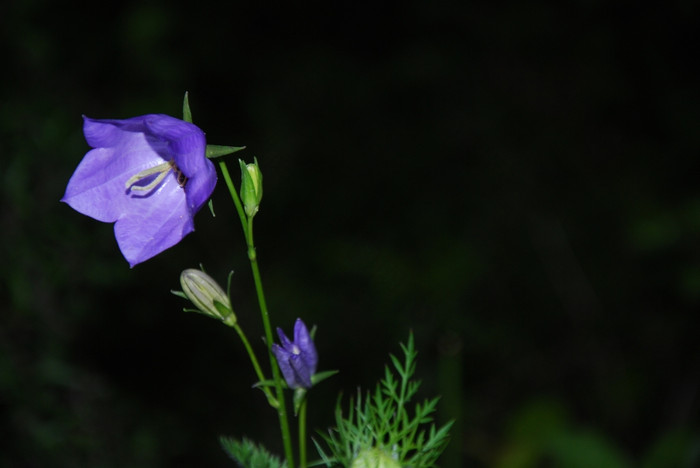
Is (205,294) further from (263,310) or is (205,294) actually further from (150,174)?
(150,174)

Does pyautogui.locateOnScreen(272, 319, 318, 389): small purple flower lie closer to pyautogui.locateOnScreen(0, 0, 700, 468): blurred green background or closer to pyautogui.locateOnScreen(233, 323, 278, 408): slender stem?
pyautogui.locateOnScreen(233, 323, 278, 408): slender stem

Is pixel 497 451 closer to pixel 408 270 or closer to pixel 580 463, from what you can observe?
pixel 580 463

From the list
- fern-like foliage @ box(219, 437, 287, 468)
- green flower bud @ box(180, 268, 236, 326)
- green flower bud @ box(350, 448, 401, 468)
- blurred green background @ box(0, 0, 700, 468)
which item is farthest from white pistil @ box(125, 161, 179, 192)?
blurred green background @ box(0, 0, 700, 468)

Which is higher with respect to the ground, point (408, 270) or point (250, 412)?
point (408, 270)

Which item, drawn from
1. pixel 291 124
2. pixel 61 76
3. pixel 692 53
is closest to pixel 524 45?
pixel 692 53

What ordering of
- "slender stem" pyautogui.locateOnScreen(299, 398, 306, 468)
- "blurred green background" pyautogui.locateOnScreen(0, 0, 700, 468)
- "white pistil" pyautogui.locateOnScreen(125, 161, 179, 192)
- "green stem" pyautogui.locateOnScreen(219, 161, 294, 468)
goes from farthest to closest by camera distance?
1. "blurred green background" pyautogui.locateOnScreen(0, 0, 700, 468)
2. "white pistil" pyautogui.locateOnScreen(125, 161, 179, 192)
3. "slender stem" pyautogui.locateOnScreen(299, 398, 306, 468)
4. "green stem" pyautogui.locateOnScreen(219, 161, 294, 468)

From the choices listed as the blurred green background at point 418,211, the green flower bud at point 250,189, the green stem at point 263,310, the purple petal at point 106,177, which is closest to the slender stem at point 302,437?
the green stem at point 263,310

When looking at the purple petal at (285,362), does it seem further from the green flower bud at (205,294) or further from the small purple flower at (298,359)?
the green flower bud at (205,294)
